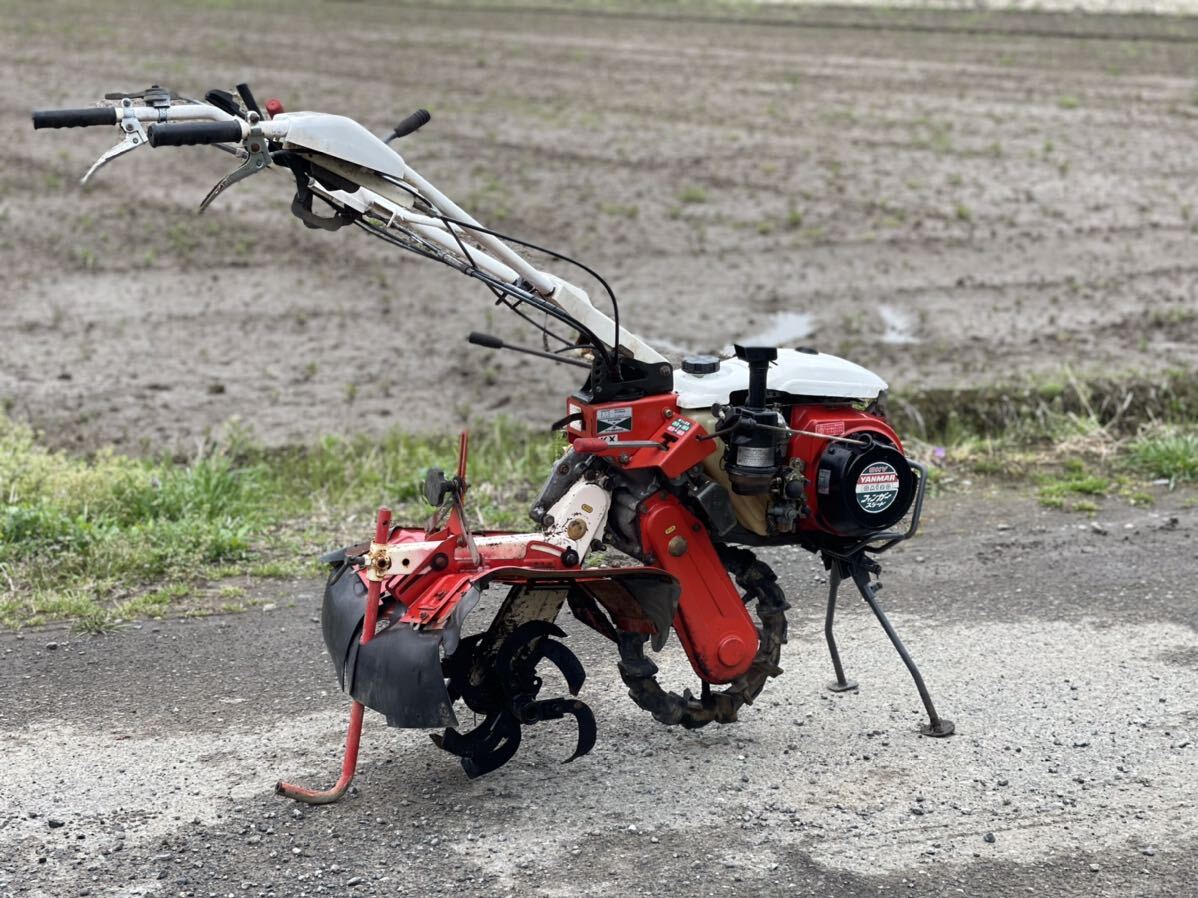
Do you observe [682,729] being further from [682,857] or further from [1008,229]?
[1008,229]

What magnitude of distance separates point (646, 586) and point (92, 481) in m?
4.09

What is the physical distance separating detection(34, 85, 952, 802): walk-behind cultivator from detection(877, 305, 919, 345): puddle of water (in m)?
6.44

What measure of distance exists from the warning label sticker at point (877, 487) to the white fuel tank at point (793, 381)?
330 millimetres

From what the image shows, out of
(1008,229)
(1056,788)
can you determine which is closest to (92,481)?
(1056,788)

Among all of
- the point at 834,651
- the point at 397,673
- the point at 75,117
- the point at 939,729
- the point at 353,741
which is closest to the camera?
the point at 75,117

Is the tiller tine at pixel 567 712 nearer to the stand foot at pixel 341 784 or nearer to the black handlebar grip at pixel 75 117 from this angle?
the stand foot at pixel 341 784

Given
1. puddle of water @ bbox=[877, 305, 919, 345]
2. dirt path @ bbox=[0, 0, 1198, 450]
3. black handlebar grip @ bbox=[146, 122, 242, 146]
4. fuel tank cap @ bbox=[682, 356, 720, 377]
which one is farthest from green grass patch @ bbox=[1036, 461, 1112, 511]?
black handlebar grip @ bbox=[146, 122, 242, 146]

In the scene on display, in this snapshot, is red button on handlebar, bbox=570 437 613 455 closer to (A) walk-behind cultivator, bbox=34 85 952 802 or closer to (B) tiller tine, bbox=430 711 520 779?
(A) walk-behind cultivator, bbox=34 85 952 802

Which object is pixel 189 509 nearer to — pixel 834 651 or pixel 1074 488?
pixel 834 651

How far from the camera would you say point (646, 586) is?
17.2 ft

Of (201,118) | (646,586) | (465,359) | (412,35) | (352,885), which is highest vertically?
(412,35)

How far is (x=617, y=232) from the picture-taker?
14461 millimetres

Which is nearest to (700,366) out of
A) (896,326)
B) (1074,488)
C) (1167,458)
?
(1074,488)

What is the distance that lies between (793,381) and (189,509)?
12.8ft
